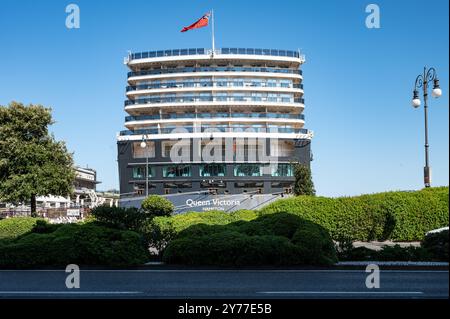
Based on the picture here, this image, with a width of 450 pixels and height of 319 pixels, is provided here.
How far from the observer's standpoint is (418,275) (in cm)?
938

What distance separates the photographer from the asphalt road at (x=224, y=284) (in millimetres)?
7340

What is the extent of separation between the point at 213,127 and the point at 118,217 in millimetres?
41585

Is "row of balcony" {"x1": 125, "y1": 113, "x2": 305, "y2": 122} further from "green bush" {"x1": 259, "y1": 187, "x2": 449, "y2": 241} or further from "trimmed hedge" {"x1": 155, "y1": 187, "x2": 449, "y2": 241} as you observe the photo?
"green bush" {"x1": 259, "y1": 187, "x2": 449, "y2": 241}

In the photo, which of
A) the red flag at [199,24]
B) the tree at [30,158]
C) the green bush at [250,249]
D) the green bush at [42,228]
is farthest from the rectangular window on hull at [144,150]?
the green bush at [250,249]

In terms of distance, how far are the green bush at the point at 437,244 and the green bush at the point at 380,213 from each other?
11.4 ft

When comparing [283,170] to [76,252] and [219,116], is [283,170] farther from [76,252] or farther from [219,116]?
[76,252]

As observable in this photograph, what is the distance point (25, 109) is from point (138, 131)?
73.0ft

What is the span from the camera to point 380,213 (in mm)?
16781

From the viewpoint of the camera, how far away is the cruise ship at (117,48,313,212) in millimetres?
52938

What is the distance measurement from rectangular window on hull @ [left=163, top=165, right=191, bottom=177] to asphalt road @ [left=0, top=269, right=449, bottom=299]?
43.4 metres

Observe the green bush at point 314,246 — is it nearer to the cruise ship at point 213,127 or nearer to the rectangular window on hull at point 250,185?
the cruise ship at point 213,127

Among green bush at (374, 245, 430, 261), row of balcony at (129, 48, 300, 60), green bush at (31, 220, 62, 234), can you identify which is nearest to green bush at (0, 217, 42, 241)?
green bush at (31, 220, 62, 234)
